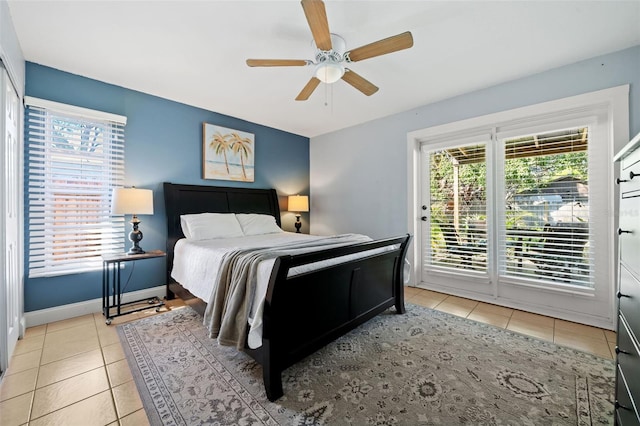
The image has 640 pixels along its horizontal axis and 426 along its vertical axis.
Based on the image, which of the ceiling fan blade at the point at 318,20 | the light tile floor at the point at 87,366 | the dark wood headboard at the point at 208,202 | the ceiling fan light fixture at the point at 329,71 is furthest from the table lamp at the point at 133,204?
the ceiling fan blade at the point at 318,20

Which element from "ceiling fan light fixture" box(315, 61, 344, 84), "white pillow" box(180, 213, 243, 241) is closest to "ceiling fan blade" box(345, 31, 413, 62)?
"ceiling fan light fixture" box(315, 61, 344, 84)

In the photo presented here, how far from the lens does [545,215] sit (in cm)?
273

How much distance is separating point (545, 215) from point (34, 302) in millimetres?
5138

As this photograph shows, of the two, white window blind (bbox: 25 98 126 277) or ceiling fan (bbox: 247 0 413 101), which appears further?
white window blind (bbox: 25 98 126 277)

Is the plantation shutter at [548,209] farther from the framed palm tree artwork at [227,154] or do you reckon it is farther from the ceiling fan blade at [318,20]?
the framed palm tree artwork at [227,154]

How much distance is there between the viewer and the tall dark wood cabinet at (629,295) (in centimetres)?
94

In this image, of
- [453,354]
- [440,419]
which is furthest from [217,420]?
[453,354]

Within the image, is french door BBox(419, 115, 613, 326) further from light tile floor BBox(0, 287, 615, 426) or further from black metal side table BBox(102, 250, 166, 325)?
black metal side table BBox(102, 250, 166, 325)

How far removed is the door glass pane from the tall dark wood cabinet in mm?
2045

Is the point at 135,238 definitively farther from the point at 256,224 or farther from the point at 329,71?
the point at 329,71

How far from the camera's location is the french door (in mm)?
2479

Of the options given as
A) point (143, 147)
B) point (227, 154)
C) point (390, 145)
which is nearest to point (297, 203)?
point (227, 154)

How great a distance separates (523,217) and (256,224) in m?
3.23

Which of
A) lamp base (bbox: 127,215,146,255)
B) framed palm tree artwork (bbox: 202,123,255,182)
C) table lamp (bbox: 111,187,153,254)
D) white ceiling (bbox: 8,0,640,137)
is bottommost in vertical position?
lamp base (bbox: 127,215,146,255)
